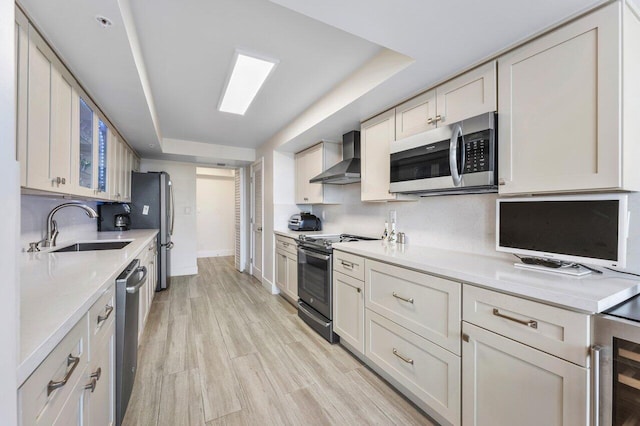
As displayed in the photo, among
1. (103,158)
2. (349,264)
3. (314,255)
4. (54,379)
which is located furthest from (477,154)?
(103,158)

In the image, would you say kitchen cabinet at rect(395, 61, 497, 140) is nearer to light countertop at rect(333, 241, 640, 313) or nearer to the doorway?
light countertop at rect(333, 241, 640, 313)

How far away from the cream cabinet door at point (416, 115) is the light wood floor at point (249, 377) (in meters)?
1.92

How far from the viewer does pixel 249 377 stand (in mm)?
2012

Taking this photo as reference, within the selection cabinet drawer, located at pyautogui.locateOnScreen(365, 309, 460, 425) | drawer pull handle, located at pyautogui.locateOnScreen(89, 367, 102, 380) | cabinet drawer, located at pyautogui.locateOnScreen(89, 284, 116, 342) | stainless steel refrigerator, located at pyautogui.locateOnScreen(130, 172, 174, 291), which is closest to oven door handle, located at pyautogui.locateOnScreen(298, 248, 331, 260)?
cabinet drawer, located at pyautogui.locateOnScreen(365, 309, 460, 425)

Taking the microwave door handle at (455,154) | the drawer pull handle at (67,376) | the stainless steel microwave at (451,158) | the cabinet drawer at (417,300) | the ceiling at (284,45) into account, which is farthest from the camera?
the microwave door handle at (455,154)

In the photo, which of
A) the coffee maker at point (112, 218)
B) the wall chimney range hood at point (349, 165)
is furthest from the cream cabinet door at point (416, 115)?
the coffee maker at point (112, 218)

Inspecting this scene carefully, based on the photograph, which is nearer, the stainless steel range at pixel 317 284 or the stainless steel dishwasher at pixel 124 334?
the stainless steel dishwasher at pixel 124 334

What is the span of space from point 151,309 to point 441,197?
11.7 feet

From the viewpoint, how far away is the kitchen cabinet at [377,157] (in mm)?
2312

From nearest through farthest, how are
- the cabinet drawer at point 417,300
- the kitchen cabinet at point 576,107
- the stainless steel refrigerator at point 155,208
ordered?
the kitchen cabinet at point 576,107, the cabinet drawer at point 417,300, the stainless steel refrigerator at point 155,208

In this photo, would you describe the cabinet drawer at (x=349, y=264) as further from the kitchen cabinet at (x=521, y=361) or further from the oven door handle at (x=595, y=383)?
the oven door handle at (x=595, y=383)

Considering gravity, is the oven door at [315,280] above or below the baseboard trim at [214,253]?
above

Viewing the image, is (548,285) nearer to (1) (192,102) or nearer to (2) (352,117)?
(2) (352,117)

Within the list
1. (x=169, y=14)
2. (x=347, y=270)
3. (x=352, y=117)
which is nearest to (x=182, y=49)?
(x=169, y=14)
